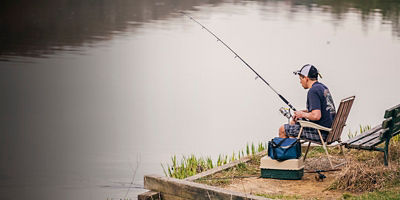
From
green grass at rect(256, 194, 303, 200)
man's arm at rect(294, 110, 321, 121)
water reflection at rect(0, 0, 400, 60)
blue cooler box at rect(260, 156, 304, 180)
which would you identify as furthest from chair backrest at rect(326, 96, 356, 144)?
water reflection at rect(0, 0, 400, 60)

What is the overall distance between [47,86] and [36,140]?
4287mm

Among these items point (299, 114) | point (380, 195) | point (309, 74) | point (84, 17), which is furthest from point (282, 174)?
point (84, 17)

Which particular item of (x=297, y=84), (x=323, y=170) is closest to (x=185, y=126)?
(x=297, y=84)

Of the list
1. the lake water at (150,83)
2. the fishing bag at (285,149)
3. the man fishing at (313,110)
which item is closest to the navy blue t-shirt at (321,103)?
the man fishing at (313,110)

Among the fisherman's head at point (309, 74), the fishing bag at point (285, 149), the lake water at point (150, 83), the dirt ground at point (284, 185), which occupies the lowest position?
the lake water at point (150, 83)

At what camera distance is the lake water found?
12148 mm

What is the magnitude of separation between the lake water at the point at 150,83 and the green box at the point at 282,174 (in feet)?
6.70

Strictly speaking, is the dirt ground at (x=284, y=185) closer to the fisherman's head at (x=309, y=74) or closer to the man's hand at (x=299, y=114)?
the man's hand at (x=299, y=114)

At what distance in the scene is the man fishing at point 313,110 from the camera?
8742 mm

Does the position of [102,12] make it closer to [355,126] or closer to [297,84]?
[297,84]

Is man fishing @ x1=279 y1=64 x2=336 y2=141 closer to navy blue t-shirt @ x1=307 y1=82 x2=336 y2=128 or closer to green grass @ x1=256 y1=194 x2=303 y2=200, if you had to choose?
navy blue t-shirt @ x1=307 y1=82 x2=336 y2=128

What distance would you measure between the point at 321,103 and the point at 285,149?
2.05ft

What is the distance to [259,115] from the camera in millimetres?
15203

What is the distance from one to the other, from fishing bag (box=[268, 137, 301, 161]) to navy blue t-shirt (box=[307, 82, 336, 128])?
0.40m
